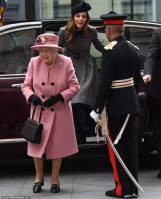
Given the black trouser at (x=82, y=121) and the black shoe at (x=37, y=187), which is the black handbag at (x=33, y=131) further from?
the black trouser at (x=82, y=121)

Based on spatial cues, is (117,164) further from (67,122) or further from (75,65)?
(75,65)

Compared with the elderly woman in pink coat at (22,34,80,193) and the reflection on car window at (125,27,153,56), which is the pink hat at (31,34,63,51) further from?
the reflection on car window at (125,27,153,56)

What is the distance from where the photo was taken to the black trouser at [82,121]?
6.37 m

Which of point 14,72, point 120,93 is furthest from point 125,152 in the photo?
point 14,72

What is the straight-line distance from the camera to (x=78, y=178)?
6535 mm

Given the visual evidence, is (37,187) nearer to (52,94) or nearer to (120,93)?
(52,94)

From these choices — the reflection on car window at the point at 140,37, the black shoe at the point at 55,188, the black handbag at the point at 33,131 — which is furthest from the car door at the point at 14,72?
the reflection on car window at the point at 140,37

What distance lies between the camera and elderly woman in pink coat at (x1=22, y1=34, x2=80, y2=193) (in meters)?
5.68

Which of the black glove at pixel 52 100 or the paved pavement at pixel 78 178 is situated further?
the paved pavement at pixel 78 178

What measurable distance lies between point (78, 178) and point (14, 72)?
1.35 meters

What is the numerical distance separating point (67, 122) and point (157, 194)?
1101 millimetres

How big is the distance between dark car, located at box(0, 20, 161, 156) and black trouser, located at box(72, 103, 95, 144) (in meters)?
0.09

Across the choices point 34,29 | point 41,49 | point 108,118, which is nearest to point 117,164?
point 108,118

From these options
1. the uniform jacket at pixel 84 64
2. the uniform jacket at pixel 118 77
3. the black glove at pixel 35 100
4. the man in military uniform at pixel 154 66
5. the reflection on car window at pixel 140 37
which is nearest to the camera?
the uniform jacket at pixel 118 77
